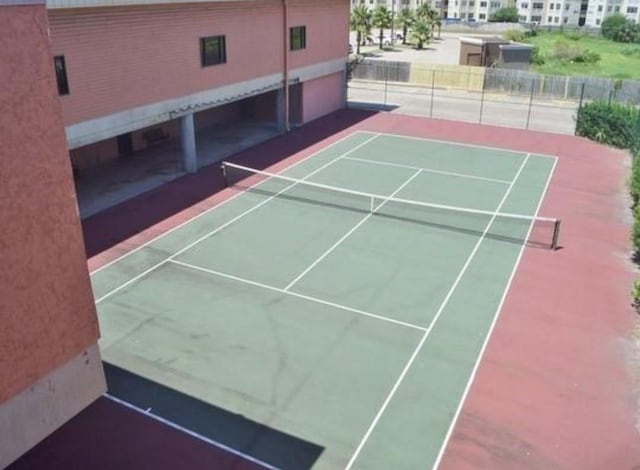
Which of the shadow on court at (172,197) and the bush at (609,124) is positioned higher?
the bush at (609,124)

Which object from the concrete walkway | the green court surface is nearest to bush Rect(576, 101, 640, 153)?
the green court surface

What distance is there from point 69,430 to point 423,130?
85.1 ft

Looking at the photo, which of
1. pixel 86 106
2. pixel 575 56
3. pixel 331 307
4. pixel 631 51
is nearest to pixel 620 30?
pixel 631 51

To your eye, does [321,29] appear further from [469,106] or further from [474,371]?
[474,371]

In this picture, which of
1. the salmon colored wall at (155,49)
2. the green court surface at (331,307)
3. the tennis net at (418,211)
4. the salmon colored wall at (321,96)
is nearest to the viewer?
the green court surface at (331,307)

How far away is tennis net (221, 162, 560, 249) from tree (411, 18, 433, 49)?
6206cm

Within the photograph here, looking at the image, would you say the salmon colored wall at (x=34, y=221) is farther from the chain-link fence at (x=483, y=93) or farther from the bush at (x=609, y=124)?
the chain-link fence at (x=483, y=93)

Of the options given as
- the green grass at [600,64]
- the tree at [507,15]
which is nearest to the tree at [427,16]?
the green grass at [600,64]

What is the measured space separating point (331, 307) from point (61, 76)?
11.0m

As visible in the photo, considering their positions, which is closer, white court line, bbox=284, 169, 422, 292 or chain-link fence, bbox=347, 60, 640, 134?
white court line, bbox=284, 169, 422, 292

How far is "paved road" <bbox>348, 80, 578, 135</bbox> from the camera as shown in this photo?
3606 centimetres

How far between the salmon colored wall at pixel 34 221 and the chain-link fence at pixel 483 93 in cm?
2974

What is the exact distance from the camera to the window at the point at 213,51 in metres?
24.3

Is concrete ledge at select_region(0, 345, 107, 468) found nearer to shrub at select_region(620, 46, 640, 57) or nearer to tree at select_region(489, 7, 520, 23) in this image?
shrub at select_region(620, 46, 640, 57)
